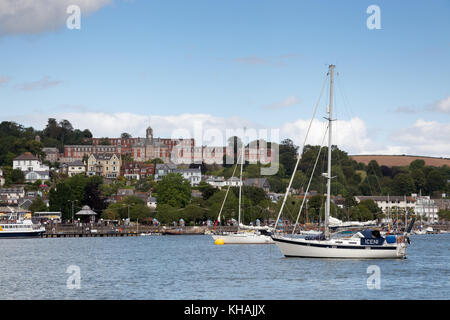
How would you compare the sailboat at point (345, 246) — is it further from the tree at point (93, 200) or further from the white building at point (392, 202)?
the white building at point (392, 202)

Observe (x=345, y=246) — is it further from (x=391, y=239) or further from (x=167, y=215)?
(x=167, y=215)

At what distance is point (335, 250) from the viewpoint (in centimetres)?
4656

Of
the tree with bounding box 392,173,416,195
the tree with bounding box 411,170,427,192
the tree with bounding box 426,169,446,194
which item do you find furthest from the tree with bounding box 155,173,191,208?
the tree with bounding box 426,169,446,194

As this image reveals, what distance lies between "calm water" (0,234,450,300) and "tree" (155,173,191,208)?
74485 millimetres

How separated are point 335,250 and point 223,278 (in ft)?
27.6

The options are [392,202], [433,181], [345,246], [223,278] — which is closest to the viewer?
[223,278]

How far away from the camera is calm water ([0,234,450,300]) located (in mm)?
35188

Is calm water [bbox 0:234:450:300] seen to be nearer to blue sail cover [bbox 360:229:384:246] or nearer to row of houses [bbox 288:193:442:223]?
blue sail cover [bbox 360:229:384:246]

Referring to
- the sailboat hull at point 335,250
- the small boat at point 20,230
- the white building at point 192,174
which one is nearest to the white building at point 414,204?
the white building at point 192,174

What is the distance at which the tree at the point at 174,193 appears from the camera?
133 m

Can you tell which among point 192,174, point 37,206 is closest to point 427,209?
point 192,174

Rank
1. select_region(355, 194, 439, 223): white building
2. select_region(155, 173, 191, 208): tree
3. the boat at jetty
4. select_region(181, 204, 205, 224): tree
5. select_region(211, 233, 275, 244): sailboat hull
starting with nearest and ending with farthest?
select_region(211, 233, 275, 244): sailboat hull < the boat at jetty < select_region(181, 204, 205, 224): tree < select_region(155, 173, 191, 208): tree < select_region(355, 194, 439, 223): white building
